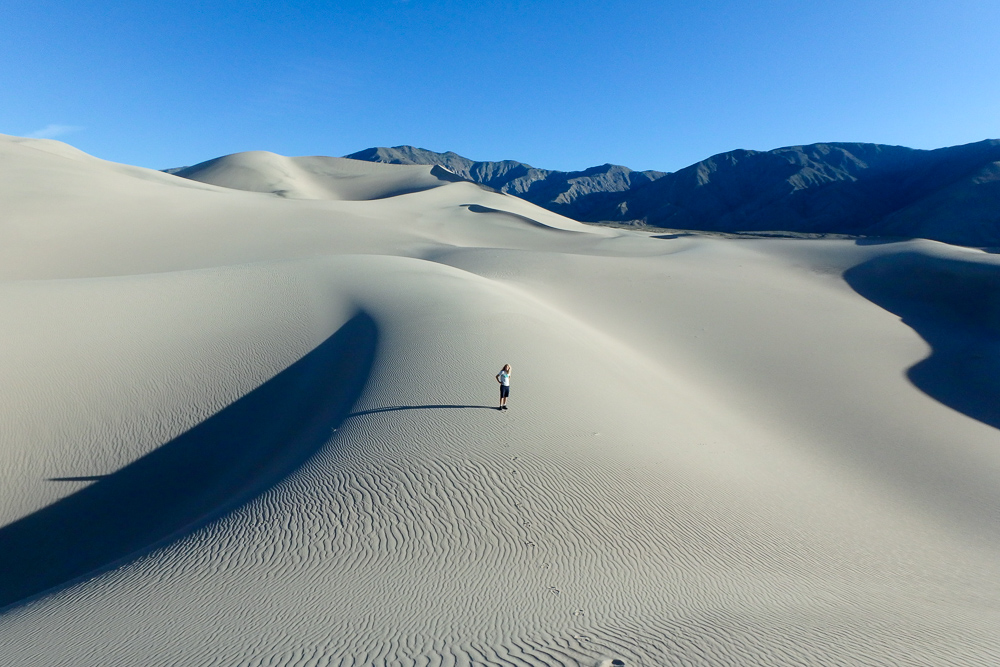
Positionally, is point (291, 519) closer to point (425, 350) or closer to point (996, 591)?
point (425, 350)

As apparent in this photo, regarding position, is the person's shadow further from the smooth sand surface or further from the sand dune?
the sand dune

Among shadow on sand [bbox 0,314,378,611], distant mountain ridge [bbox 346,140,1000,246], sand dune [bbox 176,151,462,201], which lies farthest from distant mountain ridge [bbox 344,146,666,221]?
shadow on sand [bbox 0,314,378,611]

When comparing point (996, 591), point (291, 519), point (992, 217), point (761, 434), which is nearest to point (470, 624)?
point (291, 519)

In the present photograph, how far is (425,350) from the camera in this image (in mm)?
11266

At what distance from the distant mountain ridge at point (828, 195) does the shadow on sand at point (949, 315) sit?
4860cm

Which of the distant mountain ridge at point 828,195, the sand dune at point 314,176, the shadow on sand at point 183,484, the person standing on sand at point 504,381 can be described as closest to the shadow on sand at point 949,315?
the person standing on sand at point 504,381

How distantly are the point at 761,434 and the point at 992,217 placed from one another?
74650 mm

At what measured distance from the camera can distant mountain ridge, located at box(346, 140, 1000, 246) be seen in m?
69.2

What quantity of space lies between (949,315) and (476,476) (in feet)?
74.1

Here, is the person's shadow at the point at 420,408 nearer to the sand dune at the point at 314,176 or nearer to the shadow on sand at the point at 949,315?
the shadow on sand at the point at 949,315

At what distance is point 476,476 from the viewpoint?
753 cm

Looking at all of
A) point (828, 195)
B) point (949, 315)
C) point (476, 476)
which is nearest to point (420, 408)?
point (476, 476)

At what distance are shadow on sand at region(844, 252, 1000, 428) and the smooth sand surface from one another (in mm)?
192

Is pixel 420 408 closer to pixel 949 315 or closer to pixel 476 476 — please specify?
pixel 476 476
